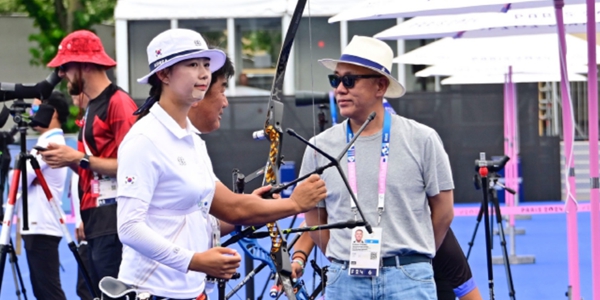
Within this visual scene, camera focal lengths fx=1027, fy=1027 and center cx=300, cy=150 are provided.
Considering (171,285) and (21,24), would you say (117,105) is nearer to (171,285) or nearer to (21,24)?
(171,285)

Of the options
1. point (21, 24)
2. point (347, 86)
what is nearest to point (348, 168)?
point (347, 86)

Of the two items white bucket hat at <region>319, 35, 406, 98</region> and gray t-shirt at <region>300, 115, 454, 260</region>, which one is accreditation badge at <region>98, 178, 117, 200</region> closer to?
gray t-shirt at <region>300, 115, 454, 260</region>

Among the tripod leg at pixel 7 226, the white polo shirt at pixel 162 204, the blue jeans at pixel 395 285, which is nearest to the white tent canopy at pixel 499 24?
the tripod leg at pixel 7 226

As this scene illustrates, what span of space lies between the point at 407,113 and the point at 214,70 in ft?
45.5

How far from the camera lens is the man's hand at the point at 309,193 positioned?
12.1ft

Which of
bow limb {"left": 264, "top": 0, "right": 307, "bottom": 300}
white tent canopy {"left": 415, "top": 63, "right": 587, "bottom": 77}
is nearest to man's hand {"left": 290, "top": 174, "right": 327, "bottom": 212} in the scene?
bow limb {"left": 264, "top": 0, "right": 307, "bottom": 300}

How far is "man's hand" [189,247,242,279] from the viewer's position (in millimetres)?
3445

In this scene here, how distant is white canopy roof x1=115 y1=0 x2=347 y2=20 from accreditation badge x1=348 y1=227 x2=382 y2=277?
8.94m

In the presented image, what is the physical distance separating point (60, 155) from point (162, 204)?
217 centimetres

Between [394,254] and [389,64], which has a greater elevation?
[389,64]

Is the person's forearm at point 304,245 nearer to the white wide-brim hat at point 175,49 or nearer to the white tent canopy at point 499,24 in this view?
the white wide-brim hat at point 175,49

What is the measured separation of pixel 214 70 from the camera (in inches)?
162

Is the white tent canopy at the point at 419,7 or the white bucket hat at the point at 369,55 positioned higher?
→ the white tent canopy at the point at 419,7

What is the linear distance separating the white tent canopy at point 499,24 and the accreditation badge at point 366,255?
4104 mm
